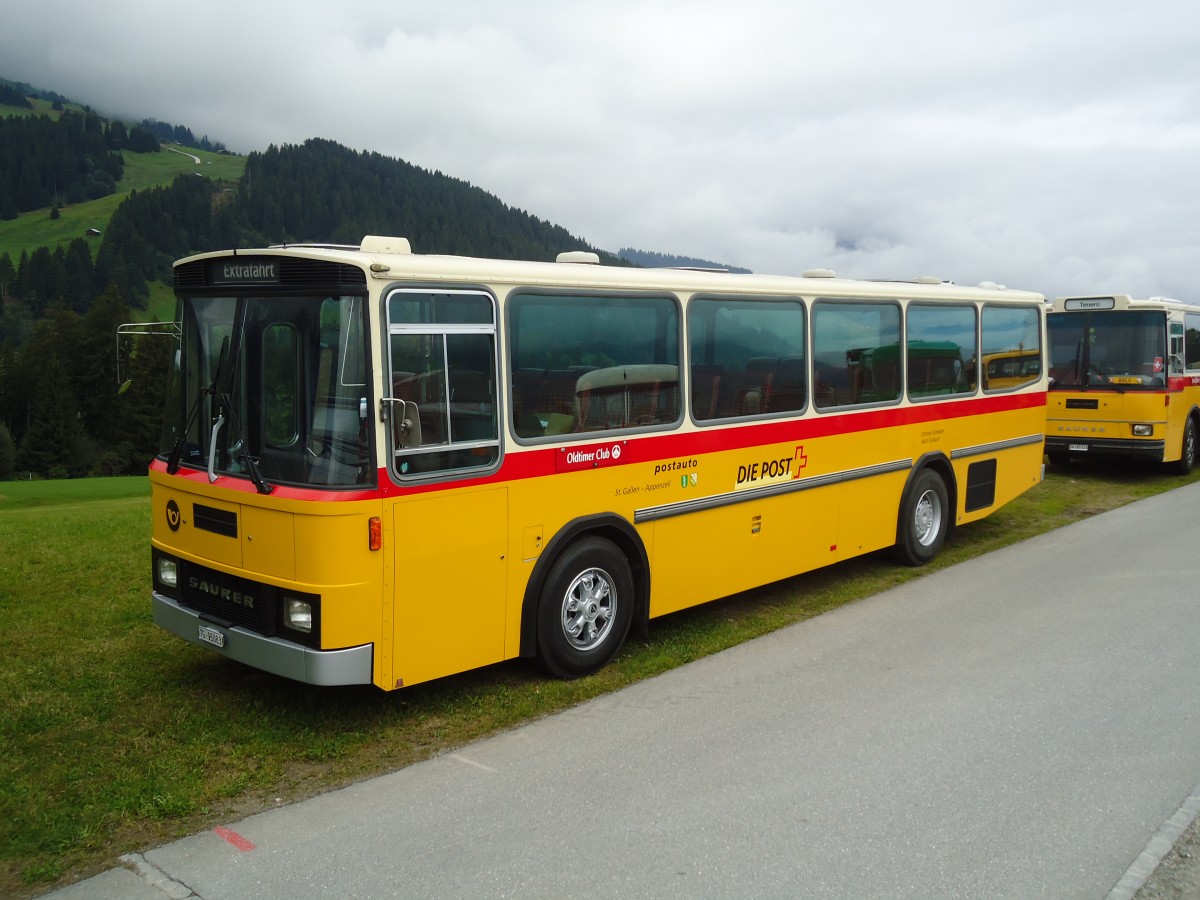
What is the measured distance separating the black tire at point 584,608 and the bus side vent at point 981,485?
5592 mm

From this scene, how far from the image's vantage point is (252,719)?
5859 millimetres

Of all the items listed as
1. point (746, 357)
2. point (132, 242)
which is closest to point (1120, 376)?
point (746, 357)

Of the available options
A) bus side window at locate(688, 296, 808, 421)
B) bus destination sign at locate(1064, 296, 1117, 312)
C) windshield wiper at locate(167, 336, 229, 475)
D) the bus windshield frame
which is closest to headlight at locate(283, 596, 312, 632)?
windshield wiper at locate(167, 336, 229, 475)

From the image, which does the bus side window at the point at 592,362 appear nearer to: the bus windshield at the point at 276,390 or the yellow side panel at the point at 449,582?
the yellow side panel at the point at 449,582

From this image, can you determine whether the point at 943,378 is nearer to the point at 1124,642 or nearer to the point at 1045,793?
the point at 1124,642

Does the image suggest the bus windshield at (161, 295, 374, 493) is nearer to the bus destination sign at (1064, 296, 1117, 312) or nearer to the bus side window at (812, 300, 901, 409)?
the bus side window at (812, 300, 901, 409)

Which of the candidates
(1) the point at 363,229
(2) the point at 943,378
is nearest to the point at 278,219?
(1) the point at 363,229

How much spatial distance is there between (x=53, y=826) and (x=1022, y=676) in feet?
18.9

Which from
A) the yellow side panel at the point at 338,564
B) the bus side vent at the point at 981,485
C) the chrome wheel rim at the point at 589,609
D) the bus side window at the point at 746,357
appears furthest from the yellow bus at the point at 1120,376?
the yellow side panel at the point at 338,564

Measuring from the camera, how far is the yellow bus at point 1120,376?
619 inches

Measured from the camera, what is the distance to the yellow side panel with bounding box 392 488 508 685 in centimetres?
552

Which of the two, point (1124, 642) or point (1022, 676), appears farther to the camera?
point (1124, 642)

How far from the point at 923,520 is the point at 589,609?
5119 mm

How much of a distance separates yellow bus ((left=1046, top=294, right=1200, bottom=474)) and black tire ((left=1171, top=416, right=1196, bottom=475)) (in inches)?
2.1
